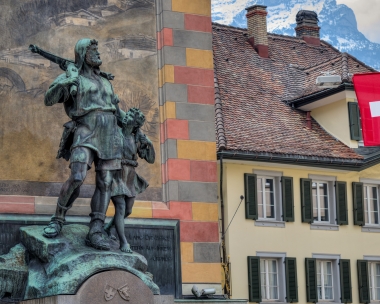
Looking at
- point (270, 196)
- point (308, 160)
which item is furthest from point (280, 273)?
point (308, 160)

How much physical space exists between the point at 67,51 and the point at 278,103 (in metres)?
19.2

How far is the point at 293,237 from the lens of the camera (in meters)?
34.4

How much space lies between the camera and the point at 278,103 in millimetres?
36938

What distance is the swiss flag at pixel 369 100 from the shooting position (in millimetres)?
20484

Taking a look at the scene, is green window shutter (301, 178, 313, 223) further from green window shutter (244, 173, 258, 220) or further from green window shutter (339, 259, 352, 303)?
green window shutter (244, 173, 258, 220)

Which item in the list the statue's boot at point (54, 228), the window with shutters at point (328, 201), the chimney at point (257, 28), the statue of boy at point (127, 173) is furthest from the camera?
the chimney at point (257, 28)

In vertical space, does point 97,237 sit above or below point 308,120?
below

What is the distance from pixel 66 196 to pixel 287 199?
19029 mm

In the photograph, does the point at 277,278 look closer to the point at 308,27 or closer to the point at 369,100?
the point at 308,27

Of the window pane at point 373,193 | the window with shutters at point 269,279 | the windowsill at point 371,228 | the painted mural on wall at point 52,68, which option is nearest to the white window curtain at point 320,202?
the windowsill at point 371,228

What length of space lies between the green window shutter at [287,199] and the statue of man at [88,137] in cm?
1856

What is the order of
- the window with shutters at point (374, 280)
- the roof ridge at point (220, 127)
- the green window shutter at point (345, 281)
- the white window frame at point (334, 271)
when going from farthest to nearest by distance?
1. the window with shutters at point (374, 280)
2. the green window shutter at point (345, 281)
3. the white window frame at point (334, 271)
4. the roof ridge at point (220, 127)

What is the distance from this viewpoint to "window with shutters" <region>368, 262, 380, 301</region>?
3616cm

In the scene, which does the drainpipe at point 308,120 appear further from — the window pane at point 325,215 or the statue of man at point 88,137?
the statue of man at point 88,137
